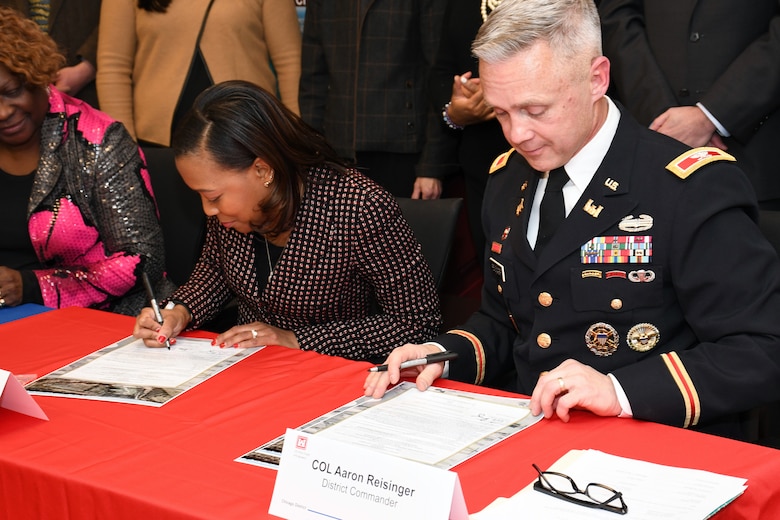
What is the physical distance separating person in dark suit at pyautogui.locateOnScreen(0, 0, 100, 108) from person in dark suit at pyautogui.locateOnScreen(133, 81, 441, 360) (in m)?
1.75

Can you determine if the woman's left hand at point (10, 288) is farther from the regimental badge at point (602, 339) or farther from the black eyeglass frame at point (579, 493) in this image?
the black eyeglass frame at point (579, 493)

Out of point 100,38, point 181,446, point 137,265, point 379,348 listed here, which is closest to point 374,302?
point 379,348

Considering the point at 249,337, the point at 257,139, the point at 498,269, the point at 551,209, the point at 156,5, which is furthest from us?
the point at 156,5

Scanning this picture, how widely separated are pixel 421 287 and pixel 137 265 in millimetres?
928

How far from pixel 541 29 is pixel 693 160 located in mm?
381

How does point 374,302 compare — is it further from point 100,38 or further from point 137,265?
point 100,38

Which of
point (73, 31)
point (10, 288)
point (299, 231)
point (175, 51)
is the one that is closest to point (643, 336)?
point (299, 231)

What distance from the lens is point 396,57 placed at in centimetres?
328

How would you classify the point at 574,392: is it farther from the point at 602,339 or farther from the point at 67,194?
the point at 67,194

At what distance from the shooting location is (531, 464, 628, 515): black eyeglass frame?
119 centimetres

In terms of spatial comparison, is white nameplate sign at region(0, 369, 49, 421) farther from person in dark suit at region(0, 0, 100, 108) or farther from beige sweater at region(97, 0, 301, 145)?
person in dark suit at region(0, 0, 100, 108)

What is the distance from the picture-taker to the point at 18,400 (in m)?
1.66

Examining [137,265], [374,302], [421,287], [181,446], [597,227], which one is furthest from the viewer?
[137,265]

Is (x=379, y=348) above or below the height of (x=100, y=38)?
below
